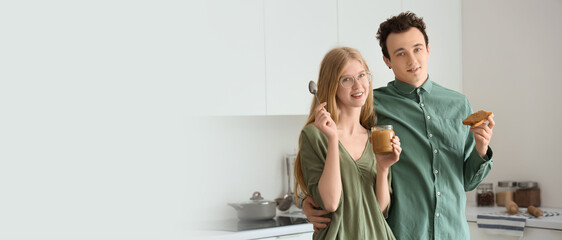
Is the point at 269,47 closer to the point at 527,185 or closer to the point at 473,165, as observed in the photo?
the point at 473,165

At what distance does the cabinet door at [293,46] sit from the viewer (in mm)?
2816

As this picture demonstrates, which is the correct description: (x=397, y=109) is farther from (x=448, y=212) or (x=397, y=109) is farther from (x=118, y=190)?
(x=118, y=190)

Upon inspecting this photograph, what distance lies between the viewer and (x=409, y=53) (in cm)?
156

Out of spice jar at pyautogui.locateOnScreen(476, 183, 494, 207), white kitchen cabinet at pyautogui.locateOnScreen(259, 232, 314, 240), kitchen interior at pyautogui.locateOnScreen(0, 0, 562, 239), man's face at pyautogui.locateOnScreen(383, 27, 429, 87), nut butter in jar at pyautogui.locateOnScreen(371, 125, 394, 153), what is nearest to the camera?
kitchen interior at pyautogui.locateOnScreen(0, 0, 562, 239)

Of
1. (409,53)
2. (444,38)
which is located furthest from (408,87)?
(444,38)

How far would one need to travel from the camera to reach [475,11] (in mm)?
3570

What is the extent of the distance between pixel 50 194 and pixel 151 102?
15 cm

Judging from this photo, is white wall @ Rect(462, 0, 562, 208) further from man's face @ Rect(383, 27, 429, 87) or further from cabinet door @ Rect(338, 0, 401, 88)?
man's face @ Rect(383, 27, 429, 87)

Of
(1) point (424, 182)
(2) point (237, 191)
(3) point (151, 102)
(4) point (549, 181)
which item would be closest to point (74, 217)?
(3) point (151, 102)

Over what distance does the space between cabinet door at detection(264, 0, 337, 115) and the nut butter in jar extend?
58.6 inches

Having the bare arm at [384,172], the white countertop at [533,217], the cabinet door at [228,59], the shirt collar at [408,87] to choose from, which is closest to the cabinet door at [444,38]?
the white countertop at [533,217]

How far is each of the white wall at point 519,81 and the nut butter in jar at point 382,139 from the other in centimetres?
221

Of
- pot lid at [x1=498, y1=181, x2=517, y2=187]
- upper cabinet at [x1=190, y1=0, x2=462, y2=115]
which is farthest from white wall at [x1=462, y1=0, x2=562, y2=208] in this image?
upper cabinet at [x1=190, y1=0, x2=462, y2=115]

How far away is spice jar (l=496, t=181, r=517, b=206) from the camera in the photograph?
323 cm
